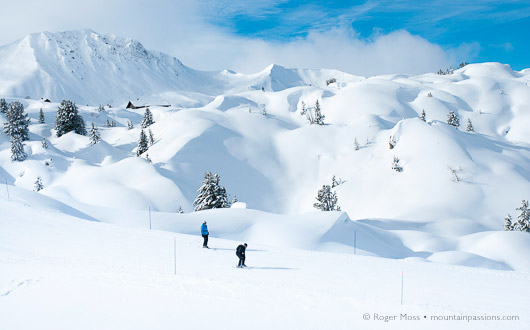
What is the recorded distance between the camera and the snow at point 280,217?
422 inches

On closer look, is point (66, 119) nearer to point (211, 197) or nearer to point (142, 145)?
point (142, 145)

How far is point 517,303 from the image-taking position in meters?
12.0

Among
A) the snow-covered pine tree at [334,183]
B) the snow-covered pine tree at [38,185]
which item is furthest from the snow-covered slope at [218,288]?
the snow-covered pine tree at [334,183]

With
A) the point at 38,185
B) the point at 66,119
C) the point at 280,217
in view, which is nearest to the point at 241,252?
the point at 280,217

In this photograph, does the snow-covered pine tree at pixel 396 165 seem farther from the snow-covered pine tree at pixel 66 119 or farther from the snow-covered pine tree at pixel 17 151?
the snow-covered pine tree at pixel 66 119

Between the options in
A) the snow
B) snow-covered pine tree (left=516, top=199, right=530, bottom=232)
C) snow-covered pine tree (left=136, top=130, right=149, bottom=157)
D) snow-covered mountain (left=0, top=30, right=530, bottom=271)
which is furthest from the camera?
snow-covered pine tree (left=136, top=130, right=149, bottom=157)

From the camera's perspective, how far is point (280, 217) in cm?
2822

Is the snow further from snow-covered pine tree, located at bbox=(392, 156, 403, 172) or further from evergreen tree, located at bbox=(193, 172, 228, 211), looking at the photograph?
evergreen tree, located at bbox=(193, 172, 228, 211)

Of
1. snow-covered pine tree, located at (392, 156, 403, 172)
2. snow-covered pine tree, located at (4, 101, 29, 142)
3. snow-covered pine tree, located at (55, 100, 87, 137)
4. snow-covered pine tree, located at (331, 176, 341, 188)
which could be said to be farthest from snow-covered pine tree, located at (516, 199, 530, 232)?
snow-covered pine tree, located at (55, 100, 87, 137)

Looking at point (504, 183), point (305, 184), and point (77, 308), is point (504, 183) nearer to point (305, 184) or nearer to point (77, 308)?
point (305, 184)

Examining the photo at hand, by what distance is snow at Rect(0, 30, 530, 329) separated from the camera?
10.7 m

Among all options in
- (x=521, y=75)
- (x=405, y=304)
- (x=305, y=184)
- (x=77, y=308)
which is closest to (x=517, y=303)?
(x=405, y=304)

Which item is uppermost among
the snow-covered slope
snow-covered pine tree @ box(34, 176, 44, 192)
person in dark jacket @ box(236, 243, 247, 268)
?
snow-covered pine tree @ box(34, 176, 44, 192)

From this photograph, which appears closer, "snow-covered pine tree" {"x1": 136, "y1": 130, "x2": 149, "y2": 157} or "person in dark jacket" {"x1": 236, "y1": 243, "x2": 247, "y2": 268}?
"person in dark jacket" {"x1": 236, "y1": 243, "x2": 247, "y2": 268}
